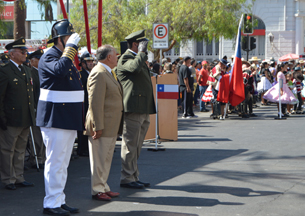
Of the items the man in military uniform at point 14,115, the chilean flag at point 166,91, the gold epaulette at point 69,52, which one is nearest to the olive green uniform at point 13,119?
the man in military uniform at point 14,115

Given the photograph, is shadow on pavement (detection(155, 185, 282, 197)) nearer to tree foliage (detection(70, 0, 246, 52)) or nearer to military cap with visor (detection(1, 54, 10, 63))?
military cap with visor (detection(1, 54, 10, 63))

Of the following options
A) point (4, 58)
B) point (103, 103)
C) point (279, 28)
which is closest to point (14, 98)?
point (4, 58)

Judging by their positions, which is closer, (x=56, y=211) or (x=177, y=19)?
(x=56, y=211)

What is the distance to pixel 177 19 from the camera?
25.9 metres

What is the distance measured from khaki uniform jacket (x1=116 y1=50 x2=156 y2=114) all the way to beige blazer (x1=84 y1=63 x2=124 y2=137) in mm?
551

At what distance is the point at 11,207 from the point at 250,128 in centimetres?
897

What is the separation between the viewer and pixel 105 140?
5770 mm

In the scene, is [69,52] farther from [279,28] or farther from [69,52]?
[279,28]

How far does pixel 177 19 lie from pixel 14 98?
20114mm

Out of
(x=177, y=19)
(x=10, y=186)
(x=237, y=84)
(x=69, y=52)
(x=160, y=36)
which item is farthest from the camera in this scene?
(x=177, y=19)

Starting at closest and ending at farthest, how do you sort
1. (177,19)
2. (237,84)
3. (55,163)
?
(55,163) < (237,84) < (177,19)

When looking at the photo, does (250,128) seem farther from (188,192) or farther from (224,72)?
(188,192)

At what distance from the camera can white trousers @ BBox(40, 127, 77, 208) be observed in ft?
16.7

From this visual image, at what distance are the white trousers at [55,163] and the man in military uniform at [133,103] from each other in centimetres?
145
